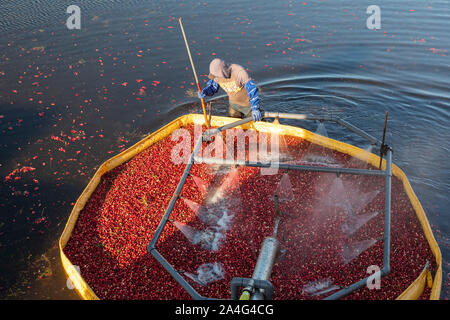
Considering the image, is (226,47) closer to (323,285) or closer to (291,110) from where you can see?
(291,110)

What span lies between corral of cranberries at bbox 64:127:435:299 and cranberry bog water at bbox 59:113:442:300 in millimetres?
21

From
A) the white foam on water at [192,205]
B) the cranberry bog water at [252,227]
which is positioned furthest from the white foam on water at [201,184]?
the white foam on water at [192,205]

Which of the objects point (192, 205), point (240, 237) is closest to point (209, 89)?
point (192, 205)

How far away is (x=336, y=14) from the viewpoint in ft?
60.0

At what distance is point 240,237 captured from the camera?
6609 millimetres

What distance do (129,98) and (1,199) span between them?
18.0 ft

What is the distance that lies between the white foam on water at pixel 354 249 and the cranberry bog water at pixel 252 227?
0.02 meters

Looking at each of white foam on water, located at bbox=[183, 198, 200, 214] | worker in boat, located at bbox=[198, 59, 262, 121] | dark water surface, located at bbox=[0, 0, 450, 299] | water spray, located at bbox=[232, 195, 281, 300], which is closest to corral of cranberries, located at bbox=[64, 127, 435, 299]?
white foam on water, located at bbox=[183, 198, 200, 214]

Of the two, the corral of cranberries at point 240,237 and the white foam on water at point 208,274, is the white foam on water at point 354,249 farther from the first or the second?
the white foam on water at point 208,274

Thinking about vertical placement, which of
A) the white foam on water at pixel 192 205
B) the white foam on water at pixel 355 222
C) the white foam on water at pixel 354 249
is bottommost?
the white foam on water at pixel 354 249

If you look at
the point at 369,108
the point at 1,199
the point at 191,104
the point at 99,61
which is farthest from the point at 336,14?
the point at 1,199

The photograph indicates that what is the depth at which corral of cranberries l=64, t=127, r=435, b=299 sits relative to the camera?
227 inches

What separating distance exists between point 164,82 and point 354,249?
971 centimetres

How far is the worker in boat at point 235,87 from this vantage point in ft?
25.5
